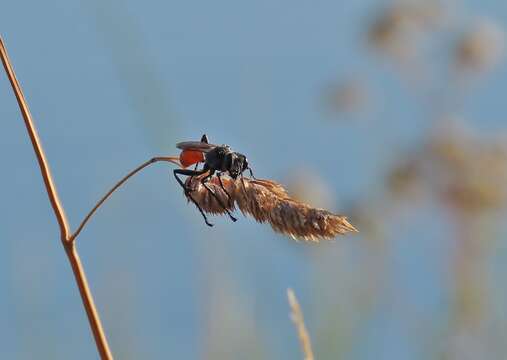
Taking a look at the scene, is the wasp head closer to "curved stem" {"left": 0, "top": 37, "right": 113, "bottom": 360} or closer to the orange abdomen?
the orange abdomen

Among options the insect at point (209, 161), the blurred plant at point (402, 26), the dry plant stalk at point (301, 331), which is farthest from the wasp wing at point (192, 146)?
the blurred plant at point (402, 26)

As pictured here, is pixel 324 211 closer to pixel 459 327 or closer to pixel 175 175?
pixel 175 175

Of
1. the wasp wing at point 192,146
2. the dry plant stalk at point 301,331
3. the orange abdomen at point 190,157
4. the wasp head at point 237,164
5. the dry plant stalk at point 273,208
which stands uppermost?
the wasp wing at point 192,146

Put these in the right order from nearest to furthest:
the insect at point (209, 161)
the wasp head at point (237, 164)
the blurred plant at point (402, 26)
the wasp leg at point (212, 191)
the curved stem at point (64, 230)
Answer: the curved stem at point (64, 230) < the wasp leg at point (212, 191) < the insect at point (209, 161) < the wasp head at point (237, 164) < the blurred plant at point (402, 26)

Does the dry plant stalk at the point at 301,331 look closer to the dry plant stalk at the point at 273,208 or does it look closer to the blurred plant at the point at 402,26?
the dry plant stalk at the point at 273,208

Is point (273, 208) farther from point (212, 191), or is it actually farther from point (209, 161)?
point (209, 161)

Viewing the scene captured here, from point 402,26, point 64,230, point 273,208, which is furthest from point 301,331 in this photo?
point 402,26

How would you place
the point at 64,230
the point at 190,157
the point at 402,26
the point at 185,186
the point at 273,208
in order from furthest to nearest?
the point at 402,26, the point at 185,186, the point at 190,157, the point at 273,208, the point at 64,230
